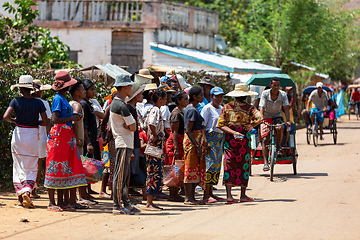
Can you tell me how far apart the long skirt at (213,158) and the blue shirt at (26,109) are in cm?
293

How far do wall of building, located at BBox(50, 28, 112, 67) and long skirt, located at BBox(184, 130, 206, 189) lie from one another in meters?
16.5

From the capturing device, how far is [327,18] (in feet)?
106

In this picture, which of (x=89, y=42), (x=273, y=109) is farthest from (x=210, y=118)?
(x=89, y=42)

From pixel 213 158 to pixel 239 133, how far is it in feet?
2.20

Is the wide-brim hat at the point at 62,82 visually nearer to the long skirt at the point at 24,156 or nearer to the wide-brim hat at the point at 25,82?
the wide-brim hat at the point at 25,82

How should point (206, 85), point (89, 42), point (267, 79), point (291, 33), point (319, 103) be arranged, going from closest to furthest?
point (206, 85) < point (267, 79) < point (319, 103) < point (89, 42) < point (291, 33)

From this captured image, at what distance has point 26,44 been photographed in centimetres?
1962

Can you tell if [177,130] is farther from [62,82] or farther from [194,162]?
[62,82]

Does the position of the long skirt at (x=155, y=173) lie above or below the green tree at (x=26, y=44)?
below

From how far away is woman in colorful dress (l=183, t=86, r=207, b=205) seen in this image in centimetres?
950

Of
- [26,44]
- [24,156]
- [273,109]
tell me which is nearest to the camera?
[24,156]

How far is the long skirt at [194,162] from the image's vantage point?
9.58 metres

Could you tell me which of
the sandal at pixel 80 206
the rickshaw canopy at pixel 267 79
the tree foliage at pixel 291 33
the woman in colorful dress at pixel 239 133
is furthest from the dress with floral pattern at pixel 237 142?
the tree foliage at pixel 291 33

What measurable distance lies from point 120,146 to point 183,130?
73.3 inches
